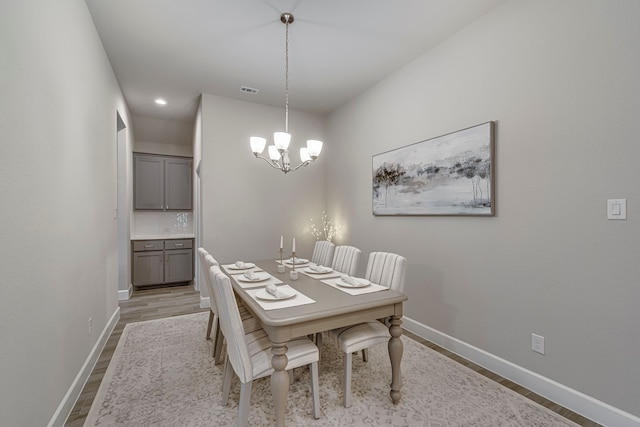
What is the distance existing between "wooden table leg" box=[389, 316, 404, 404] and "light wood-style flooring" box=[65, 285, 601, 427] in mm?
896

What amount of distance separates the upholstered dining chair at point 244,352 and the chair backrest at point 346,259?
1078mm

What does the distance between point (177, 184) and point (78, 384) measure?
3916 millimetres

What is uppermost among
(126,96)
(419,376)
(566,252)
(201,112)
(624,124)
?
(126,96)

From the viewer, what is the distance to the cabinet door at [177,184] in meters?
5.33

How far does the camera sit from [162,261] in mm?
5004

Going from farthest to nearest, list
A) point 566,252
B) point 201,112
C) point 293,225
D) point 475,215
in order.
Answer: point 293,225
point 201,112
point 475,215
point 566,252

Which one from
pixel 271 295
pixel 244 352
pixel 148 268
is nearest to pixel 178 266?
pixel 148 268

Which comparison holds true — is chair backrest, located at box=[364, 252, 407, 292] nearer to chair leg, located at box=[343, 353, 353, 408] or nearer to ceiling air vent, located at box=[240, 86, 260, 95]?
chair leg, located at box=[343, 353, 353, 408]

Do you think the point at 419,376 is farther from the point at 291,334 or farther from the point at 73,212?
the point at 73,212

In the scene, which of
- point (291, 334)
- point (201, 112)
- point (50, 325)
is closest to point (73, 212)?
point (50, 325)

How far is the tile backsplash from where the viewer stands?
542 cm

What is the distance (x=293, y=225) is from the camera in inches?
180

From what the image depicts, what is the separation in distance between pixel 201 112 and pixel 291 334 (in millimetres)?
3507

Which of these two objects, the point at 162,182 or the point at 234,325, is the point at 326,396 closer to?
the point at 234,325
